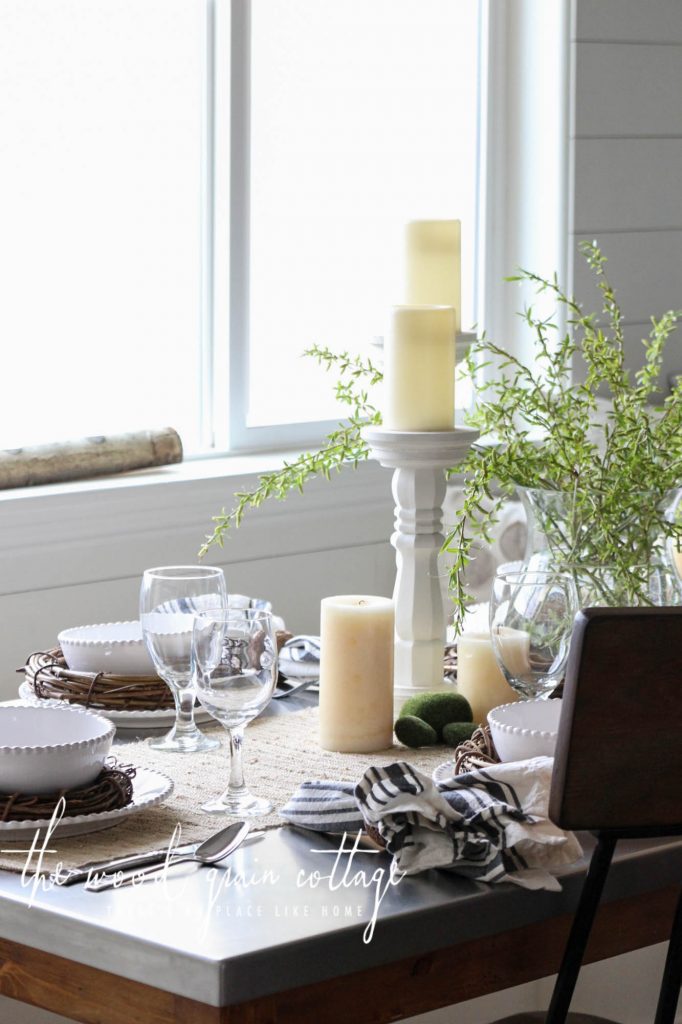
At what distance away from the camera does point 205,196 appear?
3117 mm

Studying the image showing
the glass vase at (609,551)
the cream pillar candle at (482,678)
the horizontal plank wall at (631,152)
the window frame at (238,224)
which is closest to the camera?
the glass vase at (609,551)

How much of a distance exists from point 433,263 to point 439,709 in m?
0.58

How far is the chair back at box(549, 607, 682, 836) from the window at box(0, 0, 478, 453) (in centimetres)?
200

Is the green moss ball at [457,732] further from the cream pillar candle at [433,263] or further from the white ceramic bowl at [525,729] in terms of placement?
the cream pillar candle at [433,263]

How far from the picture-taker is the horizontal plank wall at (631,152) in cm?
361

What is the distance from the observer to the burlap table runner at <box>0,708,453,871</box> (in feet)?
3.99

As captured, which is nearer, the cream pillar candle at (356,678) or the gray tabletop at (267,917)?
the gray tabletop at (267,917)

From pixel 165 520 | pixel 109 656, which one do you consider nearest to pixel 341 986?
pixel 109 656

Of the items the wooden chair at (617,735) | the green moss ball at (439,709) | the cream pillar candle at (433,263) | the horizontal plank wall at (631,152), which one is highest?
the horizontal plank wall at (631,152)

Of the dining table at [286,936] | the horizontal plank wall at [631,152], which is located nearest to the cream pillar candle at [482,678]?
the dining table at [286,936]

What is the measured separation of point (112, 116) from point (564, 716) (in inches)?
86.6

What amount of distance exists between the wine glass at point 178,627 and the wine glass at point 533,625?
289 mm

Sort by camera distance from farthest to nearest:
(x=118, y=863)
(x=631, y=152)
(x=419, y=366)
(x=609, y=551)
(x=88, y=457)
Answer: (x=631, y=152) → (x=88, y=457) → (x=419, y=366) → (x=609, y=551) → (x=118, y=863)

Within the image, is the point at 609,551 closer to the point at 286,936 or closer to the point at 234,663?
the point at 234,663
